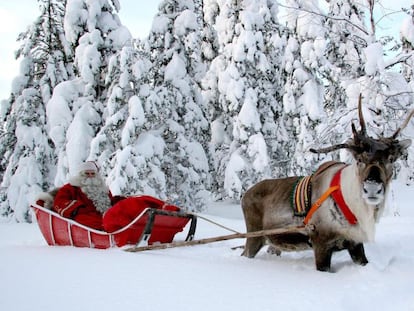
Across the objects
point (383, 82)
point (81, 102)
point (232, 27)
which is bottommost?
point (383, 82)

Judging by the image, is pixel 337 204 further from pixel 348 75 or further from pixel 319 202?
pixel 348 75

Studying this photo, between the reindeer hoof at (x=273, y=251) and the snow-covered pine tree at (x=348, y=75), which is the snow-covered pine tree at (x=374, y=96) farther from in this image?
the reindeer hoof at (x=273, y=251)

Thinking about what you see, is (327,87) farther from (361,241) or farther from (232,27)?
(361,241)

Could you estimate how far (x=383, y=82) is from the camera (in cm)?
884

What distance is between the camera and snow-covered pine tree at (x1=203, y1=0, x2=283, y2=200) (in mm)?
16594

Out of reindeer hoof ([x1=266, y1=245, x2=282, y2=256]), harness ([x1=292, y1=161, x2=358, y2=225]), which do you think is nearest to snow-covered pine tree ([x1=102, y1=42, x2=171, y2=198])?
reindeer hoof ([x1=266, y1=245, x2=282, y2=256])

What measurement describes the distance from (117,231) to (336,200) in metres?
2.70

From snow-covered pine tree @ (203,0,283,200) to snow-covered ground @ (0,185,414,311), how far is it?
11603 mm

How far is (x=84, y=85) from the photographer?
1448cm

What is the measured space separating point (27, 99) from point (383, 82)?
12588mm

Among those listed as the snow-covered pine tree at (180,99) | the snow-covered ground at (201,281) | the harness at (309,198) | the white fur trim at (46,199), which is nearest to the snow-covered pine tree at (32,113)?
the snow-covered pine tree at (180,99)

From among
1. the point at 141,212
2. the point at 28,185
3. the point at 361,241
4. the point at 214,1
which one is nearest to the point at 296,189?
the point at 361,241

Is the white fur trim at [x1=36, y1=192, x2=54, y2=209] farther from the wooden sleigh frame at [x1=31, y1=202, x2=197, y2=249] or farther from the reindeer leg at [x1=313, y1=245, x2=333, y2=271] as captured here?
the reindeer leg at [x1=313, y1=245, x2=333, y2=271]

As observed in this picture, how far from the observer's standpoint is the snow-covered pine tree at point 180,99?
50.9 ft
